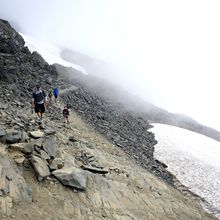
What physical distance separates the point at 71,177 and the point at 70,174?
6.1 inches

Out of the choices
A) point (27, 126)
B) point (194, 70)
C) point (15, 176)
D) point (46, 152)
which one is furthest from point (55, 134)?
point (194, 70)

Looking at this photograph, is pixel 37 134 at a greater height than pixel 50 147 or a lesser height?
greater

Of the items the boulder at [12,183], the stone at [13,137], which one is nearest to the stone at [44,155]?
the stone at [13,137]

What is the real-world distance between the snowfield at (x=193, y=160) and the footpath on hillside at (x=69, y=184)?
449cm

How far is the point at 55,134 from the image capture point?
71.1 feet

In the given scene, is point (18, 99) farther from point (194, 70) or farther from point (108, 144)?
point (194, 70)

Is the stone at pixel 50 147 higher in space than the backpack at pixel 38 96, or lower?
lower

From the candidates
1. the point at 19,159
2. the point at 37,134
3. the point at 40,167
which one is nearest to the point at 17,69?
the point at 37,134

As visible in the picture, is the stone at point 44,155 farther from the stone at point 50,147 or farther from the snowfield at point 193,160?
the snowfield at point 193,160

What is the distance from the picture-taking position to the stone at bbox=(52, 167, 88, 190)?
16422 millimetres

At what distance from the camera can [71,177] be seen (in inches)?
655

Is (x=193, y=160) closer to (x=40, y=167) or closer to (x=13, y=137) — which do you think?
(x=40, y=167)

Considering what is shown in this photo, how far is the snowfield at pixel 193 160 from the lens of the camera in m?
29.0

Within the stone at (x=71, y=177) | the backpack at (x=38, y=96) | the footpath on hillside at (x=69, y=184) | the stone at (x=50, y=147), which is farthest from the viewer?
the backpack at (x=38, y=96)
